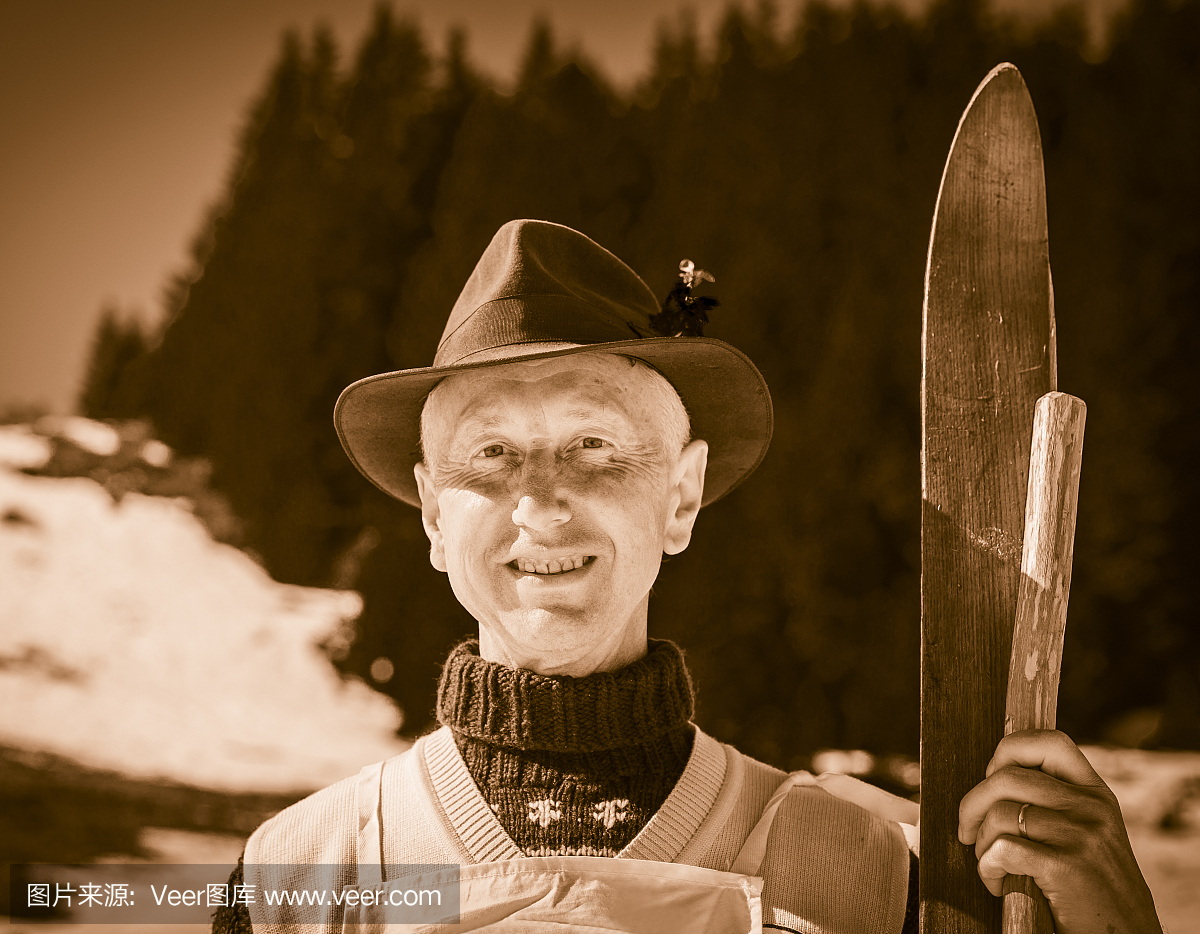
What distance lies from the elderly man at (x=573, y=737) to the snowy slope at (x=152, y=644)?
7.47ft

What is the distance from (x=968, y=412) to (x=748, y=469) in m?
0.44

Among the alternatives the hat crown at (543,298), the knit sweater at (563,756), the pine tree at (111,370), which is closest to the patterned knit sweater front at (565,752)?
the knit sweater at (563,756)

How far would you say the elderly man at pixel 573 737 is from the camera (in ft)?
4.37

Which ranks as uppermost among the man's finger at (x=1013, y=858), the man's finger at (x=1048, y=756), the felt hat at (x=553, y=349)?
the felt hat at (x=553, y=349)

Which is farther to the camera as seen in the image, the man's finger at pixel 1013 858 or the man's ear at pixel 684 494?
the man's ear at pixel 684 494

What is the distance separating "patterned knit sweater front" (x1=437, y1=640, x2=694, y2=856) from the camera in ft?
4.57

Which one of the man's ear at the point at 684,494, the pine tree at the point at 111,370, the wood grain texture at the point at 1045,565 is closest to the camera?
the wood grain texture at the point at 1045,565

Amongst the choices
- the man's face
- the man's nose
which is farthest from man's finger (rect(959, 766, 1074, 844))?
the man's nose

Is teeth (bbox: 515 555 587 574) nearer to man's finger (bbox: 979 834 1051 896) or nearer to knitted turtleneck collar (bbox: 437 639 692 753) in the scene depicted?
knitted turtleneck collar (bbox: 437 639 692 753)

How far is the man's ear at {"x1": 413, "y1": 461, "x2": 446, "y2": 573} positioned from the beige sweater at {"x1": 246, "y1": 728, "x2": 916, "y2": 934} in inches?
11.9

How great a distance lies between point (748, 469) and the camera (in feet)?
5.82

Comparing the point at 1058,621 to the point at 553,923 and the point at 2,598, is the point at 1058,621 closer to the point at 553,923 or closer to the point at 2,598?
the point at 553,923

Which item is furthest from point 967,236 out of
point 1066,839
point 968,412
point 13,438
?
point 13,438

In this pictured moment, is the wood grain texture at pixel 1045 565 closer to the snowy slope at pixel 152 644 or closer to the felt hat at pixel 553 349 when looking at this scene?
the felt hat at pixel 553 349
